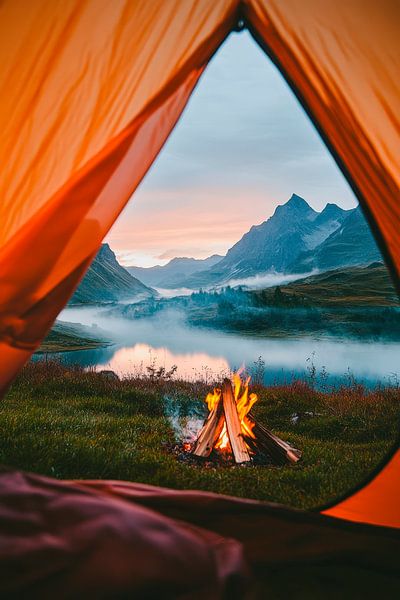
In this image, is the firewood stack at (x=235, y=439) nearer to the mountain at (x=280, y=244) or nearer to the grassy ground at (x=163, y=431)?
the grassy ground at (x=163, y=431)

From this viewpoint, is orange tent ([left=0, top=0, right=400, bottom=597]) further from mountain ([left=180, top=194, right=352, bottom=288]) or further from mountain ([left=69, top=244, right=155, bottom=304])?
mountain ([left=180, top=194, right=352, bottom=288])

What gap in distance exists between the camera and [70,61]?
8.32 ft

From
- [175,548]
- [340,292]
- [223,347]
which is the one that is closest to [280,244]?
[340,292]

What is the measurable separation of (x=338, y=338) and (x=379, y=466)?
5915 centimetres

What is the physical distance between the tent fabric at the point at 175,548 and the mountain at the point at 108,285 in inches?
4011

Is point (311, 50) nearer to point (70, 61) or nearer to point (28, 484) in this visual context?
point (70, 61)

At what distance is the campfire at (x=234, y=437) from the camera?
198 inches

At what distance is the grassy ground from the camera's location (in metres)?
4.29

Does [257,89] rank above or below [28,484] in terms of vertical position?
above

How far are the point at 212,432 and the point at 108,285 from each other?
382 ft

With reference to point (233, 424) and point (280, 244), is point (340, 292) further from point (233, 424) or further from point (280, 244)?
point (280, 244)

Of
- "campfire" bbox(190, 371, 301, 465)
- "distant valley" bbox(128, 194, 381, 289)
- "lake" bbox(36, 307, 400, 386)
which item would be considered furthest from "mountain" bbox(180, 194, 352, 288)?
"campfire" bbox(190, 371, 301, 465)

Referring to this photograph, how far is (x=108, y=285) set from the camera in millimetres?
119188

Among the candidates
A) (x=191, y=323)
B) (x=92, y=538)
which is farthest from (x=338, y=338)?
(x=92, y=538)
